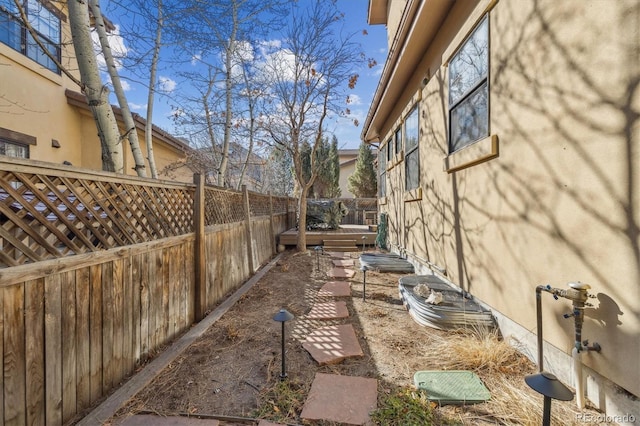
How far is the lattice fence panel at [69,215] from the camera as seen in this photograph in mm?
1650

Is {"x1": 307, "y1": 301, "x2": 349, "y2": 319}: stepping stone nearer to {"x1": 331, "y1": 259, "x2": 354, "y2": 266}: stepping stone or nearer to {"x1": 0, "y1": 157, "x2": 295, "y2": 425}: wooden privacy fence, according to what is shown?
{"x1": 0, "y1": 157, "x2": 295, "y2": 425}: wooden privacy fence

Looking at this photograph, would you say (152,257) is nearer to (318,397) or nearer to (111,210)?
(111,210)

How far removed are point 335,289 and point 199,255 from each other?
2223 millimetres

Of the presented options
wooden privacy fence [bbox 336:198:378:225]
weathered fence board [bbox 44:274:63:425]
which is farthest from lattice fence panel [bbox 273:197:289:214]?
weathered fence board [bbox 44:274:63:425]

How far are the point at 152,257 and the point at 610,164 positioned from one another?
359 centimetres

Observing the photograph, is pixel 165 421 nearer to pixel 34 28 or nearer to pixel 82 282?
pixel 82 282

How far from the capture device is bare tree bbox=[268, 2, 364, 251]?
7617mm

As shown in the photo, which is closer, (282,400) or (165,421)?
(165,421)

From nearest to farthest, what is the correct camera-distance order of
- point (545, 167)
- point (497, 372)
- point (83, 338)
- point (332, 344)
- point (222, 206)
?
point (83, 338)
point (545, 167)
point (497, 372)
point (332, 344)
point (222, 206)

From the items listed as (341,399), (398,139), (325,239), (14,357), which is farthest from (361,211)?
(14,357)

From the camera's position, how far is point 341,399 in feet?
6.63

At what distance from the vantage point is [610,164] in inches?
64.2

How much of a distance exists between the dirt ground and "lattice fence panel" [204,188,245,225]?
1451 millimetres

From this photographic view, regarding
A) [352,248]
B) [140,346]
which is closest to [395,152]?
[352,248]
